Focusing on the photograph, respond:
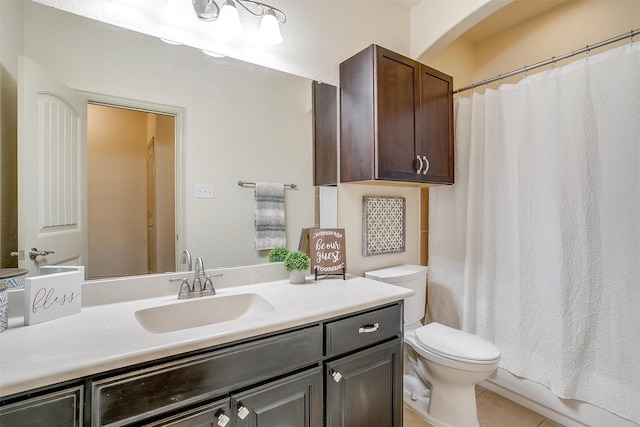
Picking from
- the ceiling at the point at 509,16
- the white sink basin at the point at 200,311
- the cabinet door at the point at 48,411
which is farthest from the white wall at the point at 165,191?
the ceiling at the point at 509,16

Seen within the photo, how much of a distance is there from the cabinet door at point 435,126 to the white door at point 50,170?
1.68 metres

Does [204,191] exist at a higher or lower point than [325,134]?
lower

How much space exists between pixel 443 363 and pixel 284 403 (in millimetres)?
963

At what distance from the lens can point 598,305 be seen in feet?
5.13

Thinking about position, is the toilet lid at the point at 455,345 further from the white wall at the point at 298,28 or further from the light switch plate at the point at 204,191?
the white wall at the point at 298,28

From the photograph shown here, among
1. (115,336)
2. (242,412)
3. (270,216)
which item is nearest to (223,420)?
(242,412)

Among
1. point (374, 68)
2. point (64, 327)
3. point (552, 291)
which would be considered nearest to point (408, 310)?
point (552, 291)

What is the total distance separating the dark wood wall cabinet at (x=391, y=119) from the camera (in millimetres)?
1581

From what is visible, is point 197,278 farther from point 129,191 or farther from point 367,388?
point 367,388

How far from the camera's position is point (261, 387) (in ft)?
3.19

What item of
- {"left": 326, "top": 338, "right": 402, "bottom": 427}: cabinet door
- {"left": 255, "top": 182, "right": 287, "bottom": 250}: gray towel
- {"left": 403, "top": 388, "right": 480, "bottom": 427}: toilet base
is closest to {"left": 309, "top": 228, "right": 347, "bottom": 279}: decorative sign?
{"left": 255, "top": 182, "right": 287, "bottom": 250}: gray towel

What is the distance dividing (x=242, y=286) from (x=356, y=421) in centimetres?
77

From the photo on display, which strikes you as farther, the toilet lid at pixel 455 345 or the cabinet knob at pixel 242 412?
the toilet lid at pixel 455 345

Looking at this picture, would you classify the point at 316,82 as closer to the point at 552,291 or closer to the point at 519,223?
the point at 519,223
